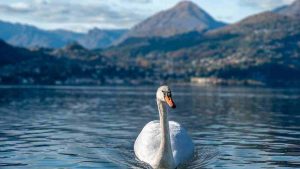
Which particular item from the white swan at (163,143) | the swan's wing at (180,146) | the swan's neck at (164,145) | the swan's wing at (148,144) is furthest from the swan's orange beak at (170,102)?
the swan's wing at (180,146)

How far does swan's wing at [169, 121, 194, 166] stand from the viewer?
27.2 metres

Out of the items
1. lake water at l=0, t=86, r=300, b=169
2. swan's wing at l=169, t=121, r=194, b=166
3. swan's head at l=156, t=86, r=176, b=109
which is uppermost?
swan's head at l=156, t=86, r=176, b=109

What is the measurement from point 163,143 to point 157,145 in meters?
3.87

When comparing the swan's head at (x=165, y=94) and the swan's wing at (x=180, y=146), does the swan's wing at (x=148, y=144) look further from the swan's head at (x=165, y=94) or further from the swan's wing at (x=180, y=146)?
the swan's head at (x=165, y=94)

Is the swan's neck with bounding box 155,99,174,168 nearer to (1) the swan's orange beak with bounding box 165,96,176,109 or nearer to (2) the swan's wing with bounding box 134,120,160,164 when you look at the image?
(1) the swan's orange beak with bounding box 165,96,176,109

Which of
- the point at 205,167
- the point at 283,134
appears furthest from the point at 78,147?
the point at 283,134

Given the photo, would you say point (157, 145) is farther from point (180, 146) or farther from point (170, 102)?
point (170, 102)

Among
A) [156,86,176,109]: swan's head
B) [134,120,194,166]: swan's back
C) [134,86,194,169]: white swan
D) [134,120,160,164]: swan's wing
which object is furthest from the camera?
[134,120,160,164]: swan's wing

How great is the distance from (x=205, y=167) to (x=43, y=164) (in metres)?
8.38

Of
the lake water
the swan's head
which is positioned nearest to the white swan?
the swan's head

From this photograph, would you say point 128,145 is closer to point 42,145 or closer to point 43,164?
point 42,145

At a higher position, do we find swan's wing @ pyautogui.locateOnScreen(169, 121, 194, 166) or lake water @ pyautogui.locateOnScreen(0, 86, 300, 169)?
swan's wing @ pyautogui.locateOnScreen(169, 121, 194, 166)

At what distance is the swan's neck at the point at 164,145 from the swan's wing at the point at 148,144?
1.63 meters

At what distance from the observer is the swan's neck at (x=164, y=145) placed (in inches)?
951
